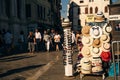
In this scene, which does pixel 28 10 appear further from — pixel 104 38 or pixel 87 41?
pixel 104 38

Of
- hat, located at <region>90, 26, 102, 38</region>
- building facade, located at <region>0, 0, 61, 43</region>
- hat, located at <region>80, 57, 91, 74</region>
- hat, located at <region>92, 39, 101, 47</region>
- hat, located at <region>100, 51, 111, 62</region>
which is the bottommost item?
hat, located at <region>80, 57, 91, 74</region>

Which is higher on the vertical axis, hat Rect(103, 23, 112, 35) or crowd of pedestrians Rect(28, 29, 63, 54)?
hat Rect(103, 23, 112, 35)

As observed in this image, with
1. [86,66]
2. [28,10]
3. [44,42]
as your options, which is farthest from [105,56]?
[28,10]

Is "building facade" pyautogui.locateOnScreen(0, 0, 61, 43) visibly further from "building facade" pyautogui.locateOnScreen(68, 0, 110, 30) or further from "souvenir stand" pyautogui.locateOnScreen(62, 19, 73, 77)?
"building facade" pyautogui.locateOnScreen(68, 0, 110, 30)

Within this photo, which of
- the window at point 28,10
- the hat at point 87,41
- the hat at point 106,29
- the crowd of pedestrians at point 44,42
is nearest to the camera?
the hat at point 106,29

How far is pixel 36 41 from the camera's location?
26703 mm

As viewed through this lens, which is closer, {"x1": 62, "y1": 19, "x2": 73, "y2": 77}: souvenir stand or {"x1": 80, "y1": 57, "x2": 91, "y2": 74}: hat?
{"x1": 80, "y1": 57, "x2": 91, "y2": 74}: hat

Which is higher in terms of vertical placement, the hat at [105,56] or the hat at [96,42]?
the hat at [96,42]

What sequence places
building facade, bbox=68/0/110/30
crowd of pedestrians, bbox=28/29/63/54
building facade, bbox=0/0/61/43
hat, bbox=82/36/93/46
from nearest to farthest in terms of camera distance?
hat, bbox=82/36/93/46 < crowd of pedestrians, bbox=28/29/63/54 < building facade, bbox=0/0/61/43 < building facade, bbox=68/0/110/30

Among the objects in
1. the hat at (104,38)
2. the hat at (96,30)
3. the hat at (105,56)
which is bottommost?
the hat at (105,56)

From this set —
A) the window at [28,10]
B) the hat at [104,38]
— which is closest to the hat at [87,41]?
the hat at [104,38]

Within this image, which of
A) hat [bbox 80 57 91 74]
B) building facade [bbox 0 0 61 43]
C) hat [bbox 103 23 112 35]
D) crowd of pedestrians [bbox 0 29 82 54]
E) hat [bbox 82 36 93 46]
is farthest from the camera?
building facade [bbox 0 0 61 43]

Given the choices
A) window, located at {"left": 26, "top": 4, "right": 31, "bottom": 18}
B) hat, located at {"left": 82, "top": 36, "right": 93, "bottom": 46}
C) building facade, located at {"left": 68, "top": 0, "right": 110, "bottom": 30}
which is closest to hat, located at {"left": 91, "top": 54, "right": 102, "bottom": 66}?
hat, located at {"left": 82, "top": 36, "right": 93, "bottom": 46}

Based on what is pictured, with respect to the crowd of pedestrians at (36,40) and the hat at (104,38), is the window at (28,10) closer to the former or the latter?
the crowd of pedestrians at (36,40)
